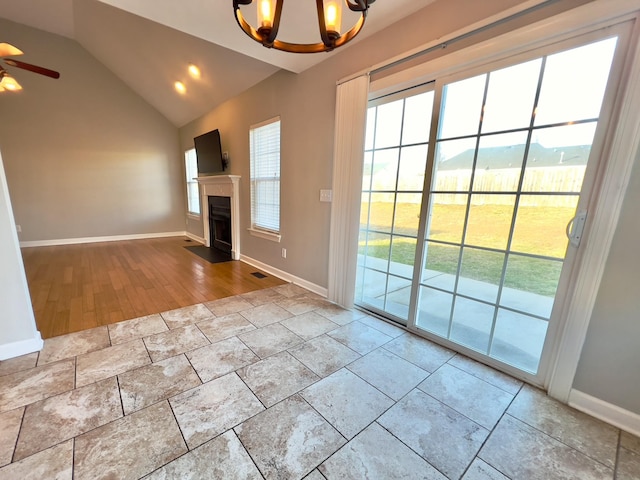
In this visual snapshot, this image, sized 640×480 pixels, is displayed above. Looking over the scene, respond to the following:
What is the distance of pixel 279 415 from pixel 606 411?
181 centimetres

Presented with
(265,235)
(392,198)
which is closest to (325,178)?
(392,198)

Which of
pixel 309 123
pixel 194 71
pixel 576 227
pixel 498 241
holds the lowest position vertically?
pixel 498 241

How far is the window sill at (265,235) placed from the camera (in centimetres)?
359

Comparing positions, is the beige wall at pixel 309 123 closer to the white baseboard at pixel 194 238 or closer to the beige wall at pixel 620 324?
the beige wall at pixel 620 324

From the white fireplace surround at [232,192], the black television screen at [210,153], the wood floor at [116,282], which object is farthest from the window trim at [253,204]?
the black television screen at [210,153]

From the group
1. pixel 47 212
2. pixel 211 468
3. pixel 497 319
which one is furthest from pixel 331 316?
pixel 47 212

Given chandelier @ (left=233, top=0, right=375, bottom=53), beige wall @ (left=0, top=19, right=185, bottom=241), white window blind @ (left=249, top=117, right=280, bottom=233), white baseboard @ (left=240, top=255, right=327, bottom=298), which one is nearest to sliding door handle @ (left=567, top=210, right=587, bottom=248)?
chandelier @ (left=233, top=0, right=375, bottom=53)

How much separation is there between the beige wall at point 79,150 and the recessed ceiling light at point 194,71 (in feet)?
8.94

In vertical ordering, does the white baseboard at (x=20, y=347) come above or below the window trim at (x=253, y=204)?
below

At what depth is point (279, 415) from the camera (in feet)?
4.40

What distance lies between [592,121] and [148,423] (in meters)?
2.84

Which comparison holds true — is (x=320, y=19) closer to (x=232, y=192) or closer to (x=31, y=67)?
(x=31, y=67)

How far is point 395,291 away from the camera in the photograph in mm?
2412

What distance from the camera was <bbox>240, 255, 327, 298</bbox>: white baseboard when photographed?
9.91 feet
